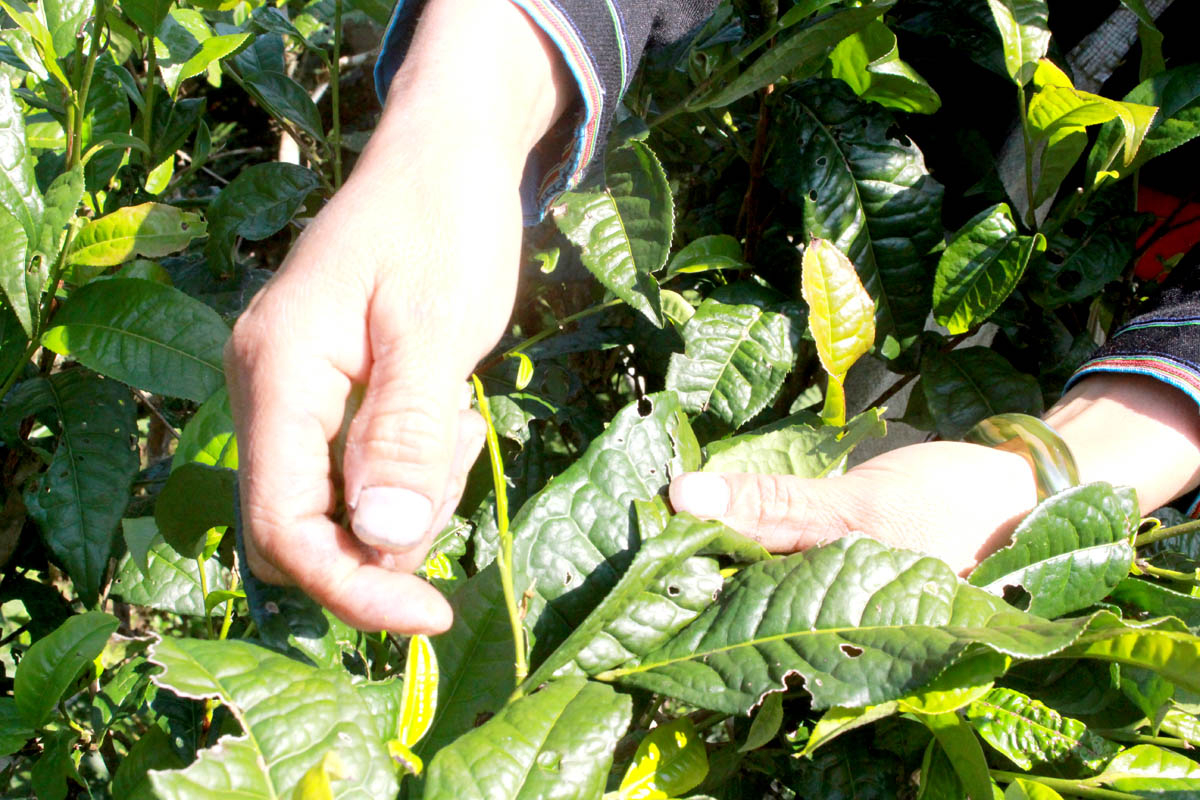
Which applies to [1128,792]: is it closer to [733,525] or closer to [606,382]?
[733,525]

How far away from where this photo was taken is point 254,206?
4.74 feet

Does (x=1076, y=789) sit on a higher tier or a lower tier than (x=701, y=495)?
lower

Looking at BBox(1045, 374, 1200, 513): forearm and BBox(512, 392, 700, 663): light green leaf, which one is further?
BBox(1045, 374, 1200, 513): forearm

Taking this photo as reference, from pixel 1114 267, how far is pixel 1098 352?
0.14 m

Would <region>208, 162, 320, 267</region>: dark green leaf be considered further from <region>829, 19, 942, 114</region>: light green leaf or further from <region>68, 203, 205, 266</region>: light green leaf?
<region>829, 19, 942, 114</region>: light green leaf

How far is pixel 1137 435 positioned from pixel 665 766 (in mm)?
834

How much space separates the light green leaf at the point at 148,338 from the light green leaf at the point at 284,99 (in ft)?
1.75

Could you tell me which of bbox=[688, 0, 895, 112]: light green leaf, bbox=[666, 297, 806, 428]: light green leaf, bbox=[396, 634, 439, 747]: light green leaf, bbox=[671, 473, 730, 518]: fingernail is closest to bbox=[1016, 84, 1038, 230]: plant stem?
bbox=[688, 0, 895, 112]: light green leaf

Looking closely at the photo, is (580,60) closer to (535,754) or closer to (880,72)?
(880,72)

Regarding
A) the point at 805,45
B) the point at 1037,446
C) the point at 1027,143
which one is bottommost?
the point at 1037,446

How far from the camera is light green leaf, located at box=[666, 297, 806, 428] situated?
4.16 feet

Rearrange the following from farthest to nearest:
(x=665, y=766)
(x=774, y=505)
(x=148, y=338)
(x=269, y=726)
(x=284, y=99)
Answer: (x=284, y=99) < (x=148, y=338) < (x=774, y=505) < (x=665, y=766) < (x=269, y=726)

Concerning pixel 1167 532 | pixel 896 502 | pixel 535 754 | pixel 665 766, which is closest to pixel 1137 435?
pixel 1167 532

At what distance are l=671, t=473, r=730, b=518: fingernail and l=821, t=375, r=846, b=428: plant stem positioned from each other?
20cm
